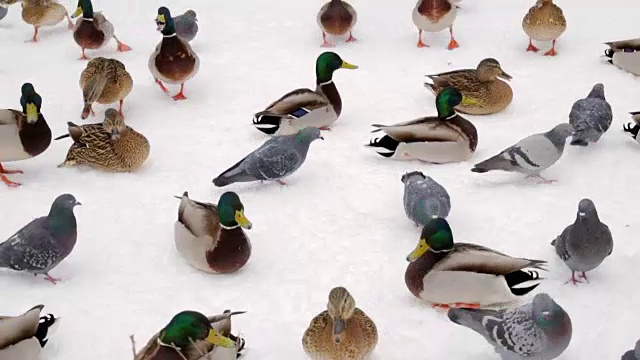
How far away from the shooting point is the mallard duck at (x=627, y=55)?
623 cm

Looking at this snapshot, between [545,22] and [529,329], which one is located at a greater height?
[529,329]

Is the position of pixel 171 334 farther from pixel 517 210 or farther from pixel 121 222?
pixel 517 210

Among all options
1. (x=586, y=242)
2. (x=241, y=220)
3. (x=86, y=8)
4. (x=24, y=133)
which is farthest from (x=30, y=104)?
(x=586, y=242)

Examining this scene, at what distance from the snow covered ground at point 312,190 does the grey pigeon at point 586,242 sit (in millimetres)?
143

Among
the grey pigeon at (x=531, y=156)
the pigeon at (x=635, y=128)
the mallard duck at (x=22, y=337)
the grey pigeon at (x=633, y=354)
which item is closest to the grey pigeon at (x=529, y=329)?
the grey pigeon at (x=633, y=354)

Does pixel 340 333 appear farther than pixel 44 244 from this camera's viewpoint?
No

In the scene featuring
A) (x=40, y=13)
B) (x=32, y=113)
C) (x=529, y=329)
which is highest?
(x=529, y=329)

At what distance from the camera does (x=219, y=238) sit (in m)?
4.10

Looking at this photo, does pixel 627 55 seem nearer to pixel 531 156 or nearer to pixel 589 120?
pixel 589 120

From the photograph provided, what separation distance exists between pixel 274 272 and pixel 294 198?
786mm

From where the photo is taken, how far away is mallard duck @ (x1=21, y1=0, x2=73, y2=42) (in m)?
7.34

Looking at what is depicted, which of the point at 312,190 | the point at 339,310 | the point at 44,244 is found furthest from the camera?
the point at 312,190

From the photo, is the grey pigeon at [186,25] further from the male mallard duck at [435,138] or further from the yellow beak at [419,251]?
the yellow beak at [419,251]

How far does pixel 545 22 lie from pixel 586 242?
3.19m
